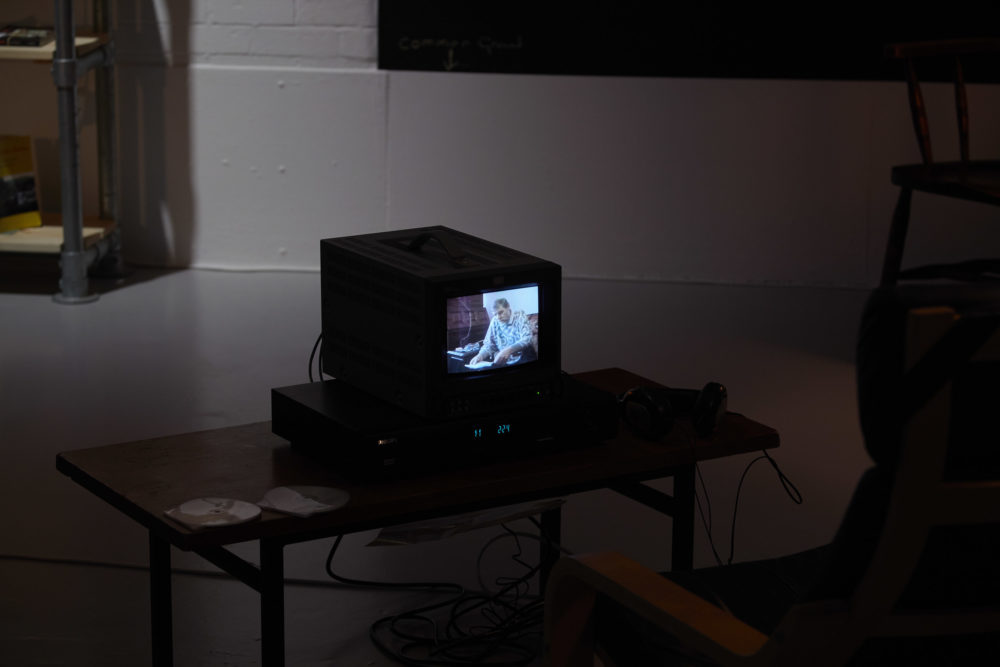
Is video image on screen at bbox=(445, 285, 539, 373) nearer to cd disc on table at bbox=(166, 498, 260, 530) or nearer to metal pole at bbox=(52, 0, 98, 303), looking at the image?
cd disc on table at bbox=(166, 498, 260, 530)

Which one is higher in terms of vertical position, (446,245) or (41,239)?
(446,245)

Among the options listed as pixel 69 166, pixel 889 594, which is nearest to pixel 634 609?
pixel 889 594

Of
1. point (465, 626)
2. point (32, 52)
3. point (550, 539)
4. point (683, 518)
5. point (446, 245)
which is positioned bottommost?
point (465, 626)

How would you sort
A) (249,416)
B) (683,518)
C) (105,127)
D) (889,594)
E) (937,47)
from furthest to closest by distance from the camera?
(105,127) < (937,47) < (249,416) < (683,518) < (889,594)

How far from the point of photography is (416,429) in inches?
61.8

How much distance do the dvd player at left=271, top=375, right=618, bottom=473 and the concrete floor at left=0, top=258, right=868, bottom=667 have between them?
491 mm

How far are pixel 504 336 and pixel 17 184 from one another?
9.95ft

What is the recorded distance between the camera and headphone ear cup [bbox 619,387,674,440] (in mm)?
1737

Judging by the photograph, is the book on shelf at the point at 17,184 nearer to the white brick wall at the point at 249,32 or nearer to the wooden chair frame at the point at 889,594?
the white brick wall at the point at 249,32

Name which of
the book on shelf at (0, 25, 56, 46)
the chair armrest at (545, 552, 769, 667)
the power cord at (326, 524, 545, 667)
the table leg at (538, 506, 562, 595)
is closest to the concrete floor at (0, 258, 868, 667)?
the power cord at (326, 524, 545, 667)

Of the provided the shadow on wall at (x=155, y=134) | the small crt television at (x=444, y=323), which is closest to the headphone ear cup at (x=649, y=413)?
the small crt television at (x=444, y=323)

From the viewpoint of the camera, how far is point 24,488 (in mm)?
2600

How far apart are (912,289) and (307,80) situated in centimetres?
367

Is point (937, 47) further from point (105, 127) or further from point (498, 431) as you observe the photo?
point (105, 127)
